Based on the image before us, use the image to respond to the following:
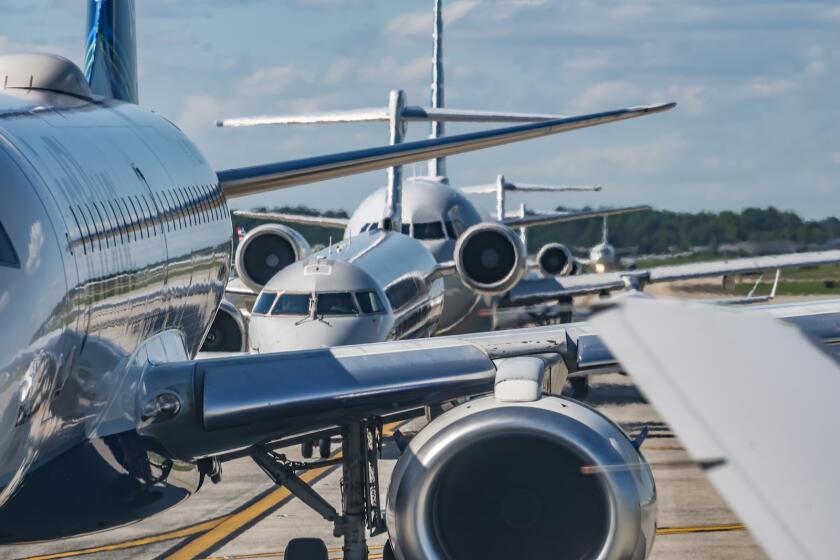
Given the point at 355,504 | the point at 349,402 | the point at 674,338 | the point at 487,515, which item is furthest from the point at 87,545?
the point at 674,338

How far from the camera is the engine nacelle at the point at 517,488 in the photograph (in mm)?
8508

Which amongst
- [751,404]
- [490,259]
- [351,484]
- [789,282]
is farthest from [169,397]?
[490,259]

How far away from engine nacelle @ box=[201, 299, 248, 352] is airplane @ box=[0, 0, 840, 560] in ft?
27.0

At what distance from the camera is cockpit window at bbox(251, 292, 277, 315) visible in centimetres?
1970

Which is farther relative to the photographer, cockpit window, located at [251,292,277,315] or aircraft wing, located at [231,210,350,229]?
aircraft wing, located at [231,210,350,229]

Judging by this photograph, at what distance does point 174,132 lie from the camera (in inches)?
521

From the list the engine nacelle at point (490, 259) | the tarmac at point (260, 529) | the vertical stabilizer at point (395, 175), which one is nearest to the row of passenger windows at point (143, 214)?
the tarmac at point (260, 529)

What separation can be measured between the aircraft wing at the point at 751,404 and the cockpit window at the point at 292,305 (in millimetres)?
16977

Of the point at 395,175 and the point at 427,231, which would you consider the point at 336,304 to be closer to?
the point at 395,175

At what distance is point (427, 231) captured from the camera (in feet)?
103

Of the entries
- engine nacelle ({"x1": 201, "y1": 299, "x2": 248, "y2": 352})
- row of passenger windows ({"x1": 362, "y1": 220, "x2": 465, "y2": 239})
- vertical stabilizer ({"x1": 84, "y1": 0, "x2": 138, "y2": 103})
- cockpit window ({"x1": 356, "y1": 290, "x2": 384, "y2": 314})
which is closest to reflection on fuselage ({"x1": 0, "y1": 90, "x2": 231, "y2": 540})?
vertical stabilizer ({"x1": 84, "y1": 0, "x2": 138, "y2": 103})

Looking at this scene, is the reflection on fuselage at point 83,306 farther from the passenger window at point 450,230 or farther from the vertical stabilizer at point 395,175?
the passenger window at point 450,230

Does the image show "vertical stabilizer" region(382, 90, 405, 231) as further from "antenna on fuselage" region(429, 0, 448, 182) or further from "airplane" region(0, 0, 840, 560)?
"airplane" region(0, 0, 840, 560)

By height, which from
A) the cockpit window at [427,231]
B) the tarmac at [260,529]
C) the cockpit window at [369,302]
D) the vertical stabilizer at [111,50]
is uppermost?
the vertical stabilizer at [111,50]
